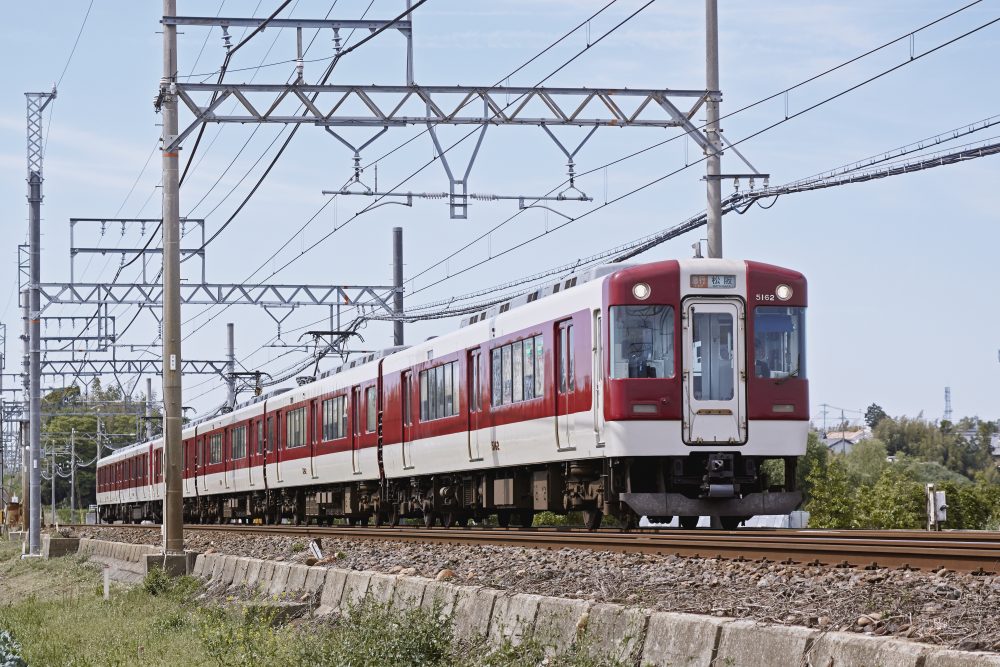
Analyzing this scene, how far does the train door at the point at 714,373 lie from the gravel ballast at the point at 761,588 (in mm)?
2949

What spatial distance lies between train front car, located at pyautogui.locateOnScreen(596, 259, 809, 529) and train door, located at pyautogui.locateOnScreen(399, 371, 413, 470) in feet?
22.6

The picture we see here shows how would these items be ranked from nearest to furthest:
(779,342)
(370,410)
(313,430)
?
1. (779,342)
2. (370,410)
3. (313,430)

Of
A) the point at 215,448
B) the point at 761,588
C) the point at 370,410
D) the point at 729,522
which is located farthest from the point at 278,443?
the point at 761,588

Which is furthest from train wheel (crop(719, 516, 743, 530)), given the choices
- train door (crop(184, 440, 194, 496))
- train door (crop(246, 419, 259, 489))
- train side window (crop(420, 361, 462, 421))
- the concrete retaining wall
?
train door (crop(184, 440, 194, 496))

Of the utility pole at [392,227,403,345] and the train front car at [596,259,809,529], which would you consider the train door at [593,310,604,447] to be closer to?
the train front car at [596,259,809,529]

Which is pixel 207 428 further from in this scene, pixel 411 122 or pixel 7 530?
pixel 411 122

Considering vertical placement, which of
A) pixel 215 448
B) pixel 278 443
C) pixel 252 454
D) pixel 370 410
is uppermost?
pixel 370 410

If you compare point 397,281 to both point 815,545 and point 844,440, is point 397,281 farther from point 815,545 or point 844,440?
point 844,440

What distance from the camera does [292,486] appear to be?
31.1m

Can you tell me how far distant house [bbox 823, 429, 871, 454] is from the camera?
160375 mm

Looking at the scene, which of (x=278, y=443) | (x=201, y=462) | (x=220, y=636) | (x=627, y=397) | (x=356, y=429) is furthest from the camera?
(x=201, y=462)

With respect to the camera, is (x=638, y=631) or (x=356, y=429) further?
(x=356, y=429)

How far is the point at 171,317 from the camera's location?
18.6 meters

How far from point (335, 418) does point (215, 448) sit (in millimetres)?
13121
